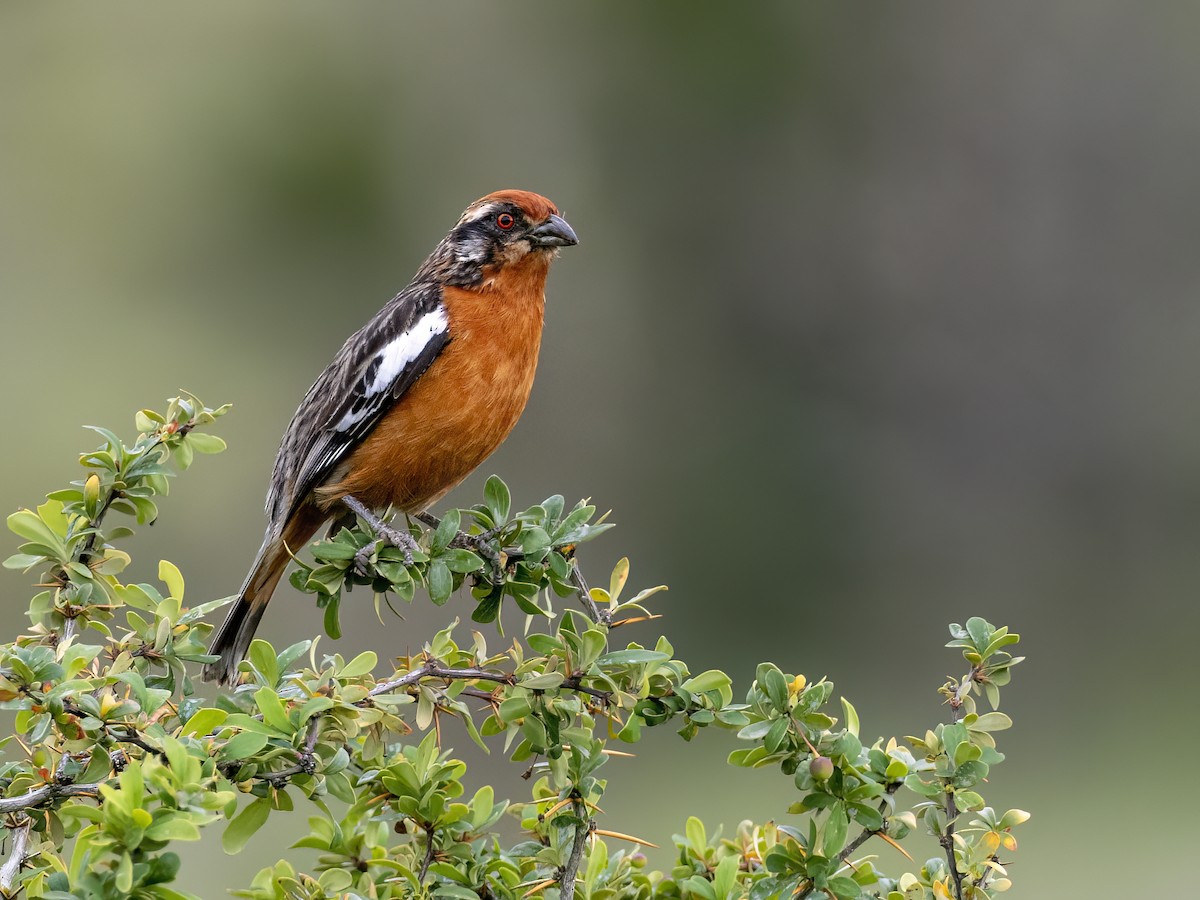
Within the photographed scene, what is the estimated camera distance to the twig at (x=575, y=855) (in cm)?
272

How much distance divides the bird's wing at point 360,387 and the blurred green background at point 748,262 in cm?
719

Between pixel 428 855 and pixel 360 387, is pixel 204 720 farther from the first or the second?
pixel 360 387

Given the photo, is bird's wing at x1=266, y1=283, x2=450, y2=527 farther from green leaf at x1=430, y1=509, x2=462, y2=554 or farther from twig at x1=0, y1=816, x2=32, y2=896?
twig at x1=0, y1=816, x2=32, y2=896

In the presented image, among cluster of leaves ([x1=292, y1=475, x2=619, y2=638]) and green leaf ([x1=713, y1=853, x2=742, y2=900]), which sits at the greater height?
cluster of leaves ([x1=292, y1=475, x2=619, y2=638])

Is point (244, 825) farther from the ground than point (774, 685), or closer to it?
closer to it

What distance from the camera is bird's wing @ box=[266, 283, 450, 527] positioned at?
15.1 ft

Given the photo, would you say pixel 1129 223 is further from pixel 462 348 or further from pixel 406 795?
pixel 406 795

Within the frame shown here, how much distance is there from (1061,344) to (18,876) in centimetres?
1263

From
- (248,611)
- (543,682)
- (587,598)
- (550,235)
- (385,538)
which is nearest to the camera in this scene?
(543,682)

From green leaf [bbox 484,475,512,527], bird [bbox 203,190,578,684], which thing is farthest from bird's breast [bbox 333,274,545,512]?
green leaf [bbox 484,475,512,527]


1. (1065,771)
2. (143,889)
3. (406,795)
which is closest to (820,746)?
(406,795)

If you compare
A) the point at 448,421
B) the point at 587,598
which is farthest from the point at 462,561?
the point at 448,421

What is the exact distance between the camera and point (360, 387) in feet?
15.3

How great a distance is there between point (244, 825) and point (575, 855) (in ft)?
2.32
